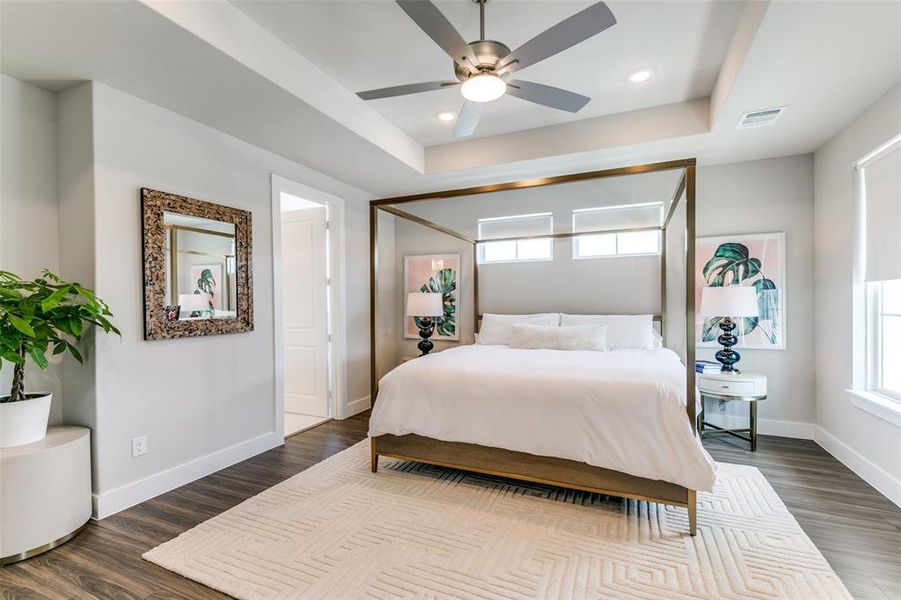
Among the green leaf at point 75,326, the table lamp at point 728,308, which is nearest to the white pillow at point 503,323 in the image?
the table lamp at point 728,308

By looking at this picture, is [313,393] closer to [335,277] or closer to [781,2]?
[335,277]

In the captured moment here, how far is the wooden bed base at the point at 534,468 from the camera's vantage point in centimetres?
222

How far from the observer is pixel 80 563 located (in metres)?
1.98

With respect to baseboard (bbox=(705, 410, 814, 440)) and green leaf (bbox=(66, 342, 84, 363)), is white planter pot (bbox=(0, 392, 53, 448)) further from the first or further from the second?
baseboard (bbox=(705, 410, 814, 440))

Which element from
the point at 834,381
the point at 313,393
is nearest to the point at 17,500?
the point at 313,393

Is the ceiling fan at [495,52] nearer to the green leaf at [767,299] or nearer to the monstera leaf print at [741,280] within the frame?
the monstera leaf print at [741,280]

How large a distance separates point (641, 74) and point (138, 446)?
4.09 meters

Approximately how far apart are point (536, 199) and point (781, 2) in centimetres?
301

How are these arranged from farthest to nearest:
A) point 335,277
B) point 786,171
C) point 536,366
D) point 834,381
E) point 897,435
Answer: point 335,277 < point 786,171 < point 834,381 < point 536,366 < point 897,435

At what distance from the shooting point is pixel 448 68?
283cm

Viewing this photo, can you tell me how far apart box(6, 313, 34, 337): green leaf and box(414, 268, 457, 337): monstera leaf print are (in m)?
3.51

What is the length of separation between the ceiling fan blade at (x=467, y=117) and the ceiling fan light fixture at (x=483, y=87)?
0.55 ft

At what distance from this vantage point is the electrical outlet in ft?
8.43

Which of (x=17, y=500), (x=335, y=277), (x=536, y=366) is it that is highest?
(x=335, y=277)
